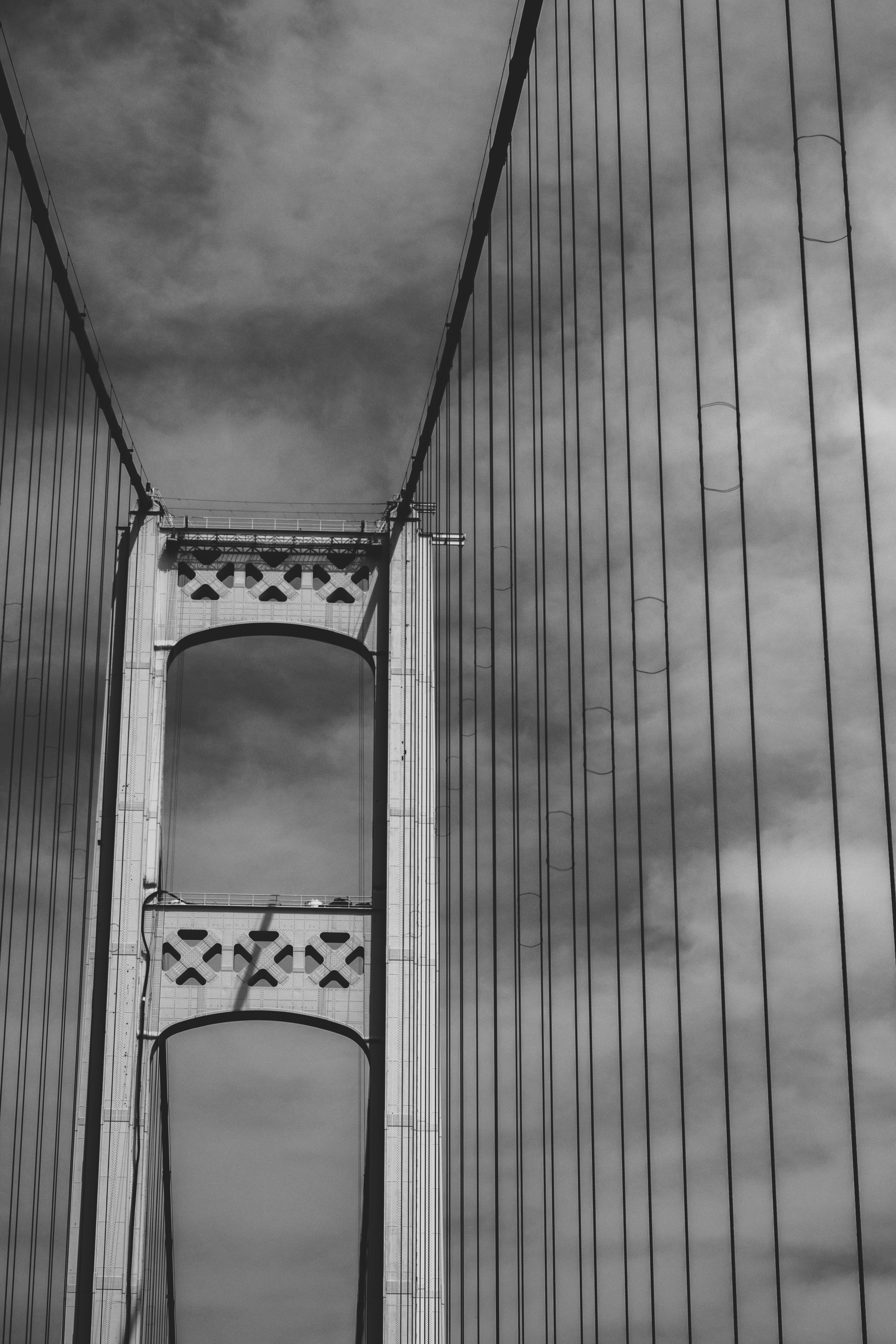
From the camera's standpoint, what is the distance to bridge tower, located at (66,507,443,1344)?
1816cm

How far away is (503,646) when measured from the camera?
1371cm

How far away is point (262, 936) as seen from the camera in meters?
19.5

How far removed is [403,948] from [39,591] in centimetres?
560

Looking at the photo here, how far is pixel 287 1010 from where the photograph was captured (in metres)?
19.4

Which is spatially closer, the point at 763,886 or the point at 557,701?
the point at 763,886

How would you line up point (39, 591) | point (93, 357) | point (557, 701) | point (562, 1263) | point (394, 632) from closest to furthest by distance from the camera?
point (562, 1263) < point (557, 701) < point (39, 591) < point (93, 357) < point (394, 632)

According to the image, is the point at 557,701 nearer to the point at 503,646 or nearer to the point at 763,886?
the point at 503,646

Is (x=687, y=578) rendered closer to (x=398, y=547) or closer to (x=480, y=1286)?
(x=480, y=1286)

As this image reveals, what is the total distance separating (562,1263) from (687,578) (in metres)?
4.11

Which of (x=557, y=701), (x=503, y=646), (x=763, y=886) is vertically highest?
(x=503, y=646)

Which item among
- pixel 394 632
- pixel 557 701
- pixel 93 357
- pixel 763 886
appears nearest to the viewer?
pixel 763 886

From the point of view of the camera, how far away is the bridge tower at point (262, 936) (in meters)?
18.2

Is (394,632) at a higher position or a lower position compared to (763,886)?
higher

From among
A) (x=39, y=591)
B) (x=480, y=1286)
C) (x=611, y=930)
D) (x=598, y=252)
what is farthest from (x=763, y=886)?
(x=39, y=591)
